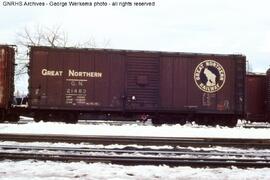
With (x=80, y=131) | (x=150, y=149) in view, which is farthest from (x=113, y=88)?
(x=150, y=149)

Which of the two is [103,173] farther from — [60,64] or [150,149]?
[60,64]

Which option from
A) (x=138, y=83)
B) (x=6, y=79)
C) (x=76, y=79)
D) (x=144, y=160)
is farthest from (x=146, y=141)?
(x=6, y=79)

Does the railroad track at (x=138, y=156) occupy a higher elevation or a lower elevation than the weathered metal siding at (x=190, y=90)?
lower

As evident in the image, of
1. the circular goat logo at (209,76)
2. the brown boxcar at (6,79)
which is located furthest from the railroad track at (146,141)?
the circular goat logo at (209,76)

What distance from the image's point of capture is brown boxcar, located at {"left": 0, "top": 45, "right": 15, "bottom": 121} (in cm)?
1823

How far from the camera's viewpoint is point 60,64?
61.9ft

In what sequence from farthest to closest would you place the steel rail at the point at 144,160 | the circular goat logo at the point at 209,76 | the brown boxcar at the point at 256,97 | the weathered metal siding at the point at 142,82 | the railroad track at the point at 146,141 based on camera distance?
1. the brown boxcar at the point at 256,97
2. the circular goat logo at the point at 209,76
3. the weathered metal siding at the point at 142,82
4. the railroad track at the point at 146,141
5. the steel rail at the point at 144,160

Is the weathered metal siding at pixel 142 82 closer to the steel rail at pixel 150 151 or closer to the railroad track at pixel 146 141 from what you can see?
the railroad track at pixel 146 141

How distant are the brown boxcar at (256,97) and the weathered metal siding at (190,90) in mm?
1793

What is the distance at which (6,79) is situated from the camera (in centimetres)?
1848

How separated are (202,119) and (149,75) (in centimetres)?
337

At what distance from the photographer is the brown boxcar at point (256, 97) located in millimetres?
21070

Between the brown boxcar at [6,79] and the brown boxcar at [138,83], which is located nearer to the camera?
the brown boxcar at [6,79]

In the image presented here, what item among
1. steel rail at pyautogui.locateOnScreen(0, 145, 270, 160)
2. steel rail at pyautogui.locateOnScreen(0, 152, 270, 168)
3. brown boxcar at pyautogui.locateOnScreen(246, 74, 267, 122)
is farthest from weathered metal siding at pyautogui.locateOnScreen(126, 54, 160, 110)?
steel rail at pyautogui.locateOnScreen(0, 152, 270, 168)
